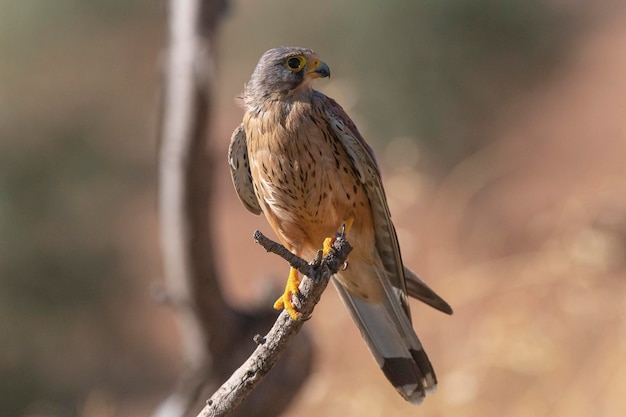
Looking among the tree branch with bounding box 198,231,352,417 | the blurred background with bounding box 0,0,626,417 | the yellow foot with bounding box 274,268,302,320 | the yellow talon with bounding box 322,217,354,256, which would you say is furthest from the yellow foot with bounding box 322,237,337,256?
the blurred background with bounding box 0,0,626,417

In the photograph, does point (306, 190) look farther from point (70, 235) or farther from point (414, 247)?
point (70, 235)

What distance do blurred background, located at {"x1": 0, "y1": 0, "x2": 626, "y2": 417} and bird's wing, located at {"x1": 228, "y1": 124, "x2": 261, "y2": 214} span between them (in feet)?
2.90

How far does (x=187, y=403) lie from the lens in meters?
5.31

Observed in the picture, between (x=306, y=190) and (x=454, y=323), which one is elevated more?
(x=306, y=190)

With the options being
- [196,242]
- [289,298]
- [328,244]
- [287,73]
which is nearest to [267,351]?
[289,298]

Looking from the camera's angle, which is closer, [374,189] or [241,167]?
[374,189]

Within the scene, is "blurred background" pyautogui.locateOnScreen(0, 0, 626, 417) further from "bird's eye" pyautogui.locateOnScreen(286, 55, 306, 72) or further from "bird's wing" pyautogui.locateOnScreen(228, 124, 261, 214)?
"bird's eye" pyautogui.locateOnScreen(286, 55, 306, 72)

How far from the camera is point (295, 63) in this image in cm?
364

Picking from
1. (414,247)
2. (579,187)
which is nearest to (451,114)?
(579,187)

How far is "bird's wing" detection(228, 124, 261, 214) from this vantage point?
12.4 feet

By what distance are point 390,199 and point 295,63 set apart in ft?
12.7

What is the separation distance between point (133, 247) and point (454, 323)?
14.3ft

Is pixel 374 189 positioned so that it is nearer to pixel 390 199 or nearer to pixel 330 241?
pixel 330 241

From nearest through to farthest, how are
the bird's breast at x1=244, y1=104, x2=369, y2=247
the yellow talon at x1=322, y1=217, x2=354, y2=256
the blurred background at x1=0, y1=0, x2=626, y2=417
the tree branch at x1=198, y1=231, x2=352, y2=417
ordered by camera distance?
the tree branch at x1=198, y1=231, x2=352, y2=417
the yellow talon at x1=322, y1=217, x2=354, y2=256
the bird's breast at x1=244, y1=104, x2=369, y2=247
the blurred background at x1=0, y1=0, x2=626, y2=417
